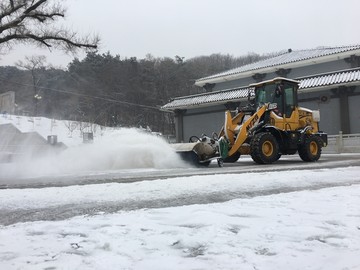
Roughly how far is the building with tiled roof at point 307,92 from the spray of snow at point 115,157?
49.4 feet

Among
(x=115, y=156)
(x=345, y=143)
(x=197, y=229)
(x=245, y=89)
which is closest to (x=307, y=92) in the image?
(x=245, y=89)

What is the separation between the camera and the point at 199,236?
4270mm

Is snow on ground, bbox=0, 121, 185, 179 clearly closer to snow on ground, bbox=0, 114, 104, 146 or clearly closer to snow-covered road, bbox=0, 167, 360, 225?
snow-covered road, bbox=0, 167, 360, 225

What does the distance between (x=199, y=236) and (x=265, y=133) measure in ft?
34.4

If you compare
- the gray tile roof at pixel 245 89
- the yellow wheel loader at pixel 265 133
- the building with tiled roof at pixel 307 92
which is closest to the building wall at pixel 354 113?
the building with tiled roof at pixel 307 92

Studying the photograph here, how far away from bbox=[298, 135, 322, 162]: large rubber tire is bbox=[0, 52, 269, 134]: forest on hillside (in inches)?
1643

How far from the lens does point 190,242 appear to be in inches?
161

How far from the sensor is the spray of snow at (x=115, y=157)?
13.8m

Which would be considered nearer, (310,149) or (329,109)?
(310,149)

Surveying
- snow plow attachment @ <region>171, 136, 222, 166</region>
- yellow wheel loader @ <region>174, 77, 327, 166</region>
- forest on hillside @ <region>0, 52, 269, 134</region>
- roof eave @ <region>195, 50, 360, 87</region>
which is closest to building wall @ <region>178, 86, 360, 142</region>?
roof eave @ <region>195, 50, 360, 87</region>

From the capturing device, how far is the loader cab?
15.4 m

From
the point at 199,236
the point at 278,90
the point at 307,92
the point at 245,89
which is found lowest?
the point at 199,236

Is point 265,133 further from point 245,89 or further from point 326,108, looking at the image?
point 245,89

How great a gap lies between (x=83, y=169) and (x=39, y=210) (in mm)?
8157
